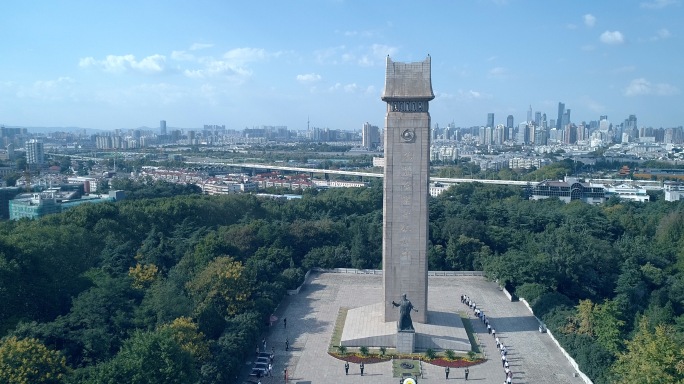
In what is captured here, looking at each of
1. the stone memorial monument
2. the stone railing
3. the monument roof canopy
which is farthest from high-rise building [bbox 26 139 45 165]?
the monument roof canopy

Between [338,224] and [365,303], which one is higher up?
[338,224]

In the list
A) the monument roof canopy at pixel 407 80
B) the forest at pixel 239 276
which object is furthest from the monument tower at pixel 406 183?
the forest at pixel 239 276

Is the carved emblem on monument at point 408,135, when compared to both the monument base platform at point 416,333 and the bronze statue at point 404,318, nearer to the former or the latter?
the bronze statue at point 404,318

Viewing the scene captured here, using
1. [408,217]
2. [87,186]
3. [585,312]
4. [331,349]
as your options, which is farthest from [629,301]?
[87,186]

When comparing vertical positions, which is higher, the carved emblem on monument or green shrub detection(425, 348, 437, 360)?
the carved emblem on monument

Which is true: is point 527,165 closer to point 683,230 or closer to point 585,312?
point 683,230

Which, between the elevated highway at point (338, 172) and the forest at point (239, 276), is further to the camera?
the elevated highway at point (338, 172)

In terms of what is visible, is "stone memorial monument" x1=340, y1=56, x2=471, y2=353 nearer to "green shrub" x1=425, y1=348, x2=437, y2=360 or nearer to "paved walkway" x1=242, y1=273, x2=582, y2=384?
"green shrub" x1=425, y1=348, x2=437, y2=360
